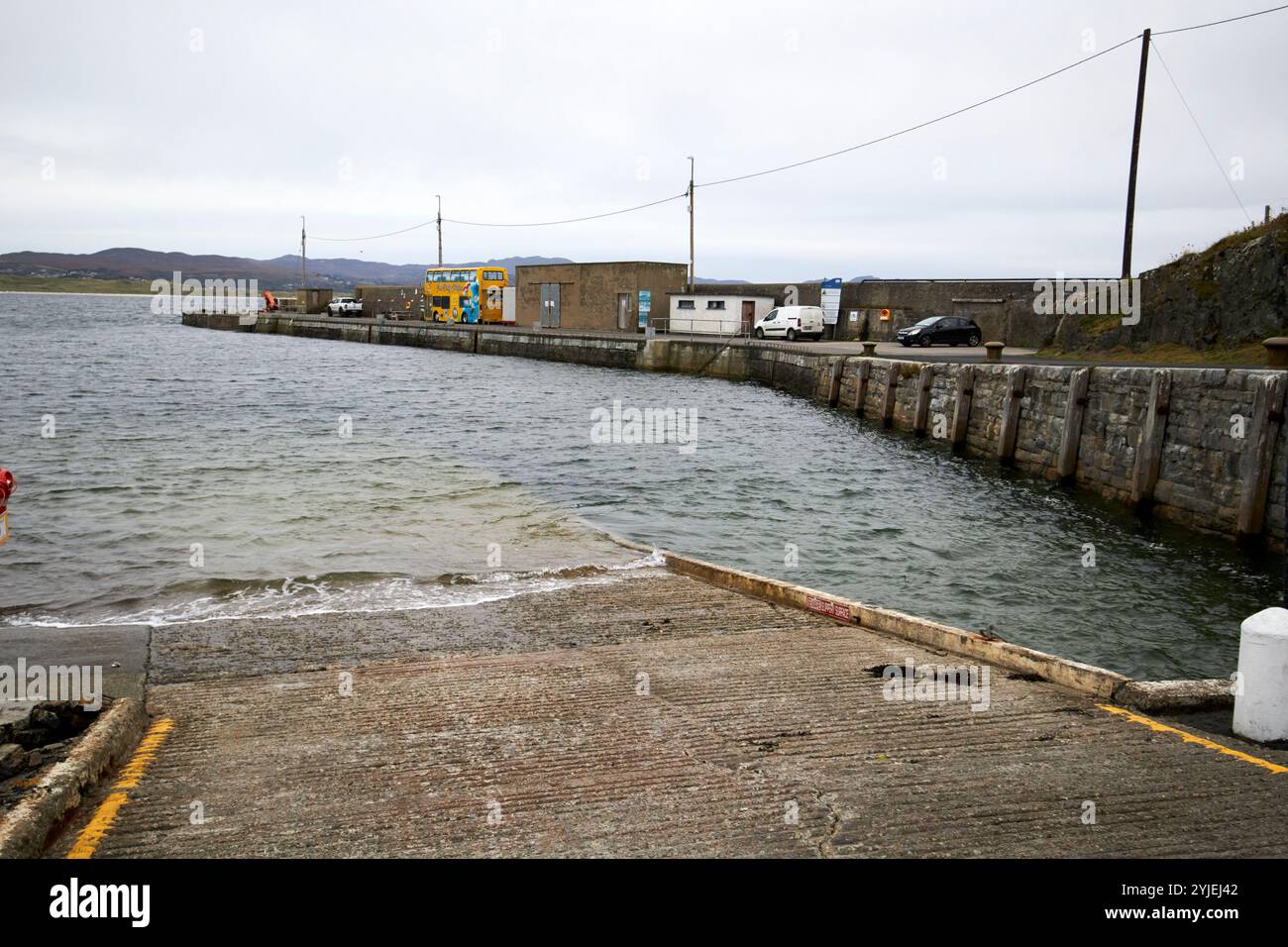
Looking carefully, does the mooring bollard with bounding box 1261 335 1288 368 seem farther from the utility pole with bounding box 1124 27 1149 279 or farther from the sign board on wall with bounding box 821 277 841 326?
the sign board on wall with bounding box 821 277 841 326

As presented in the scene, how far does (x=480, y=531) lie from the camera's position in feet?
48.1

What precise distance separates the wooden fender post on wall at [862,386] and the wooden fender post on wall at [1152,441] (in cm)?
1550

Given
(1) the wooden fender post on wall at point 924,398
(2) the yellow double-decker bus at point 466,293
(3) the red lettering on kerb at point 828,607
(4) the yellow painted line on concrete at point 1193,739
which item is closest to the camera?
(4) the yellow painted line on concrete at point 1193,739

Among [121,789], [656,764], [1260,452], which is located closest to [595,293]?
[1260,452]

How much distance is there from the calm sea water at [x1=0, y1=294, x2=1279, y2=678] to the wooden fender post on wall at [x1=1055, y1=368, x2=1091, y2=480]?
1.60 feet

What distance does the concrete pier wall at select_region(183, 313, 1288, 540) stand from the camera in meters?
14.3

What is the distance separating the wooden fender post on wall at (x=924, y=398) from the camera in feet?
90.0

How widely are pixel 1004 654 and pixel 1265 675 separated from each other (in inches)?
72.9

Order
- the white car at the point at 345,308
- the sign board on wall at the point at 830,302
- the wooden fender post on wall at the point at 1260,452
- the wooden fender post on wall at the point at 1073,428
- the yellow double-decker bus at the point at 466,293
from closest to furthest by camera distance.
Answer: the wooden fender post on wall at the point at 1260,452
the wooden fender post on wall at the point at 1073,428
the sign board on wall at the point at 830,302
the yellow double-decker bus at the point at 466,293
the white car at the point at 345,308

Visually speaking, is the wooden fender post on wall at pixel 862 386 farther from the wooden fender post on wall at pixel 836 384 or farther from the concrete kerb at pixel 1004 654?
the concrete kerb at pixel 1004 654

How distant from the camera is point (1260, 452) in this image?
14.1 meters

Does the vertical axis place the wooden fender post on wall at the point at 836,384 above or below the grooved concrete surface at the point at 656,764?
above

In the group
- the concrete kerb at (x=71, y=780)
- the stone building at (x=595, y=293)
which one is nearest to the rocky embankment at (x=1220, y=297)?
the concrete kerb at (x=71, y=780)
